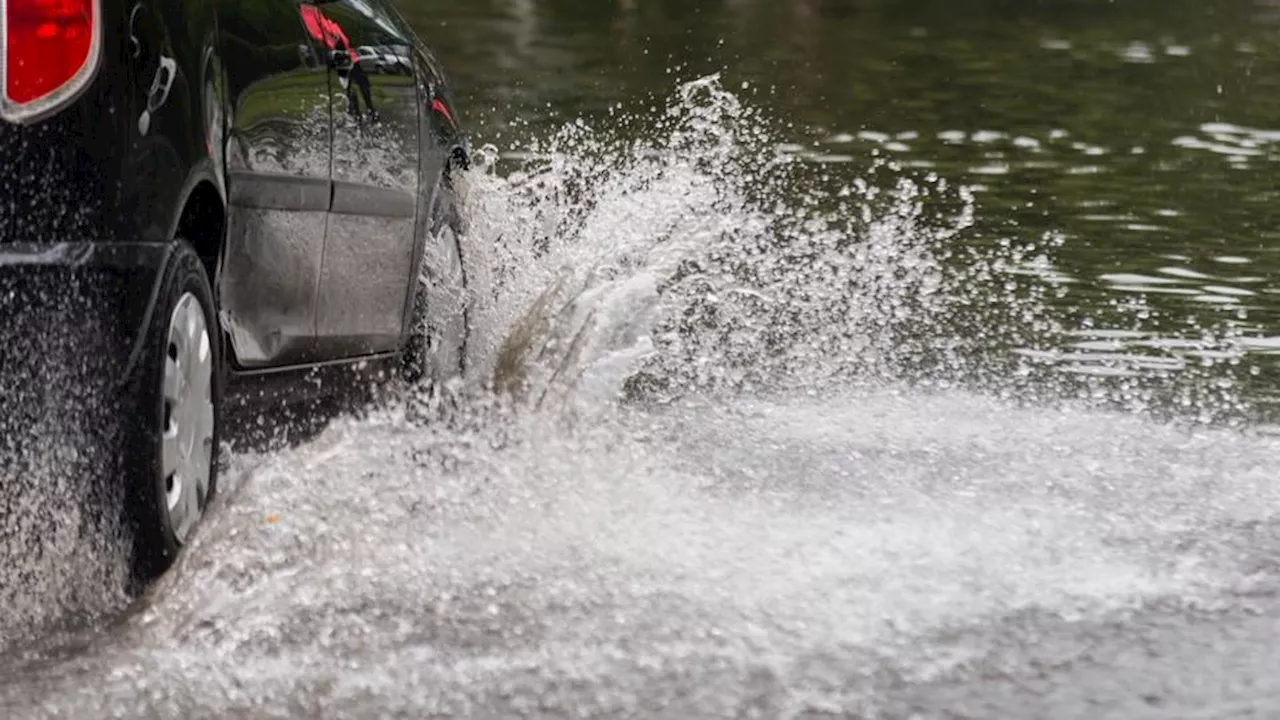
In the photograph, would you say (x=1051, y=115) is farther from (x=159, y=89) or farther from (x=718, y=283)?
(x=159, y=89)

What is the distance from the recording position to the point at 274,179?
233 inches

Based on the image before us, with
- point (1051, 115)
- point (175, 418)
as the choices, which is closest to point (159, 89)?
point (175, 418)

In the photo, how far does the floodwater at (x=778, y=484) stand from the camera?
4.77 m

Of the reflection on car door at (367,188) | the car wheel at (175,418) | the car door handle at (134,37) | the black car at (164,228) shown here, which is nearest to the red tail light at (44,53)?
the black car at (164,228)

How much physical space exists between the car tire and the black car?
86cm

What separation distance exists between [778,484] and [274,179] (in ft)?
4.72

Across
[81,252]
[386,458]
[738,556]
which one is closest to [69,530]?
[81,252]

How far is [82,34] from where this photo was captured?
495cm

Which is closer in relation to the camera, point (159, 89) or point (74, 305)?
point (74, 305)

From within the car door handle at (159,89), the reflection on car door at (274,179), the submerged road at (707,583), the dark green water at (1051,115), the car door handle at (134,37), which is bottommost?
the dark green water at (1051,115)

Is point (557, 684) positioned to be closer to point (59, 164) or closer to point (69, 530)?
point (69, 530)

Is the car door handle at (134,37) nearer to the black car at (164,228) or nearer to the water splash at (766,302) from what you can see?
the black car at (164,228)

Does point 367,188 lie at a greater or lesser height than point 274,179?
lesser

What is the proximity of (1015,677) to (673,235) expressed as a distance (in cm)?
376
